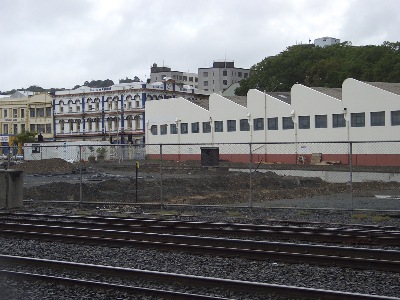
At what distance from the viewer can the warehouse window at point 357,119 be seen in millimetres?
57906

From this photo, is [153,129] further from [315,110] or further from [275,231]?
[275,231]

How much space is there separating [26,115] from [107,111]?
1726cm

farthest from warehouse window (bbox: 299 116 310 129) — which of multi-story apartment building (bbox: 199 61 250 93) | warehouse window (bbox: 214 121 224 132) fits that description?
multi-story apartment building (bbox: 199 61 250 93)

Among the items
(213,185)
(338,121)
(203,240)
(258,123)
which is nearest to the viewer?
(203,240)

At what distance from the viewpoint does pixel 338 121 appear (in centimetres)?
6047

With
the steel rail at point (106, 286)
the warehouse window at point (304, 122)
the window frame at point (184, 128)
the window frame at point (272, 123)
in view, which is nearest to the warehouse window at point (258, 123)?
the window frame at point (272, 123)

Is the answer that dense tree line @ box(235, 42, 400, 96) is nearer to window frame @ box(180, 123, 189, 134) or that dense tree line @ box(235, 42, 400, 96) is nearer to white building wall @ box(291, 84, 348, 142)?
window frame @ box(180, 123, 189, 134)

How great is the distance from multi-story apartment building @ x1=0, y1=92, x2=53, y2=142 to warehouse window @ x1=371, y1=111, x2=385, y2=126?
2321 inches

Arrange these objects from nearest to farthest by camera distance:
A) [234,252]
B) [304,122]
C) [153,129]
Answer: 1. [234,252]
2. [304,122]
3. [153,129]

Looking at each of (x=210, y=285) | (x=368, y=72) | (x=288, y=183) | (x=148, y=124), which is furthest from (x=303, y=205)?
(x=368, y=72)

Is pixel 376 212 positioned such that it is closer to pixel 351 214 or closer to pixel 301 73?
pixel 351 214

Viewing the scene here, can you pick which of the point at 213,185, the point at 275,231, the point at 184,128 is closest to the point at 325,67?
the point at 184,128

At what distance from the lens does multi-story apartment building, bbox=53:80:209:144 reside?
91750 millimetres

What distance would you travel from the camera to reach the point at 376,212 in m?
20.2
